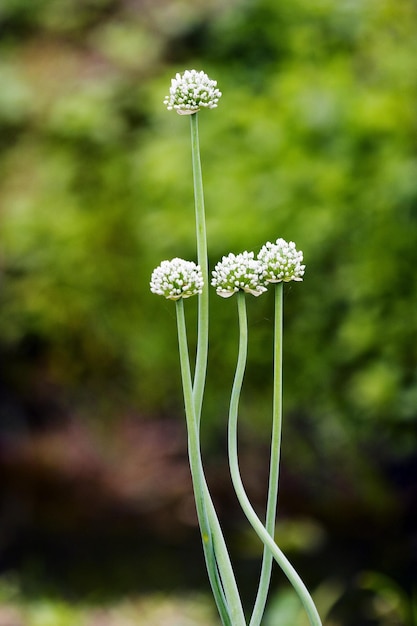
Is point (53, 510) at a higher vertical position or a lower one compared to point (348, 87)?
lower

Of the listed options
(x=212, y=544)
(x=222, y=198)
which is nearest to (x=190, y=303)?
(x=222, y=198)

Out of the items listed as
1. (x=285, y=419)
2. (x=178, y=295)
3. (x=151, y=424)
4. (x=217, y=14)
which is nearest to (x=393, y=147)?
(x=285, y=419)

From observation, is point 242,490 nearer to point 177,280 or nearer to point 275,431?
point 275,431

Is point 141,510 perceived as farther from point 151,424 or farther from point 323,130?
point 323,130

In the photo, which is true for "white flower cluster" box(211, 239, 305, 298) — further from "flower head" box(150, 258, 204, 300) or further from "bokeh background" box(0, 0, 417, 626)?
"bokeh background" box(0, 0, 417, 626)

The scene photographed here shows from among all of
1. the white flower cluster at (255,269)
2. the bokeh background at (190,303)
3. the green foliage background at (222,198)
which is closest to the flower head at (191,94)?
the white flower cluster at (255,269)

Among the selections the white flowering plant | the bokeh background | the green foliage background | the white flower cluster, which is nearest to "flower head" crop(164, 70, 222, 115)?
the white flowering plant
